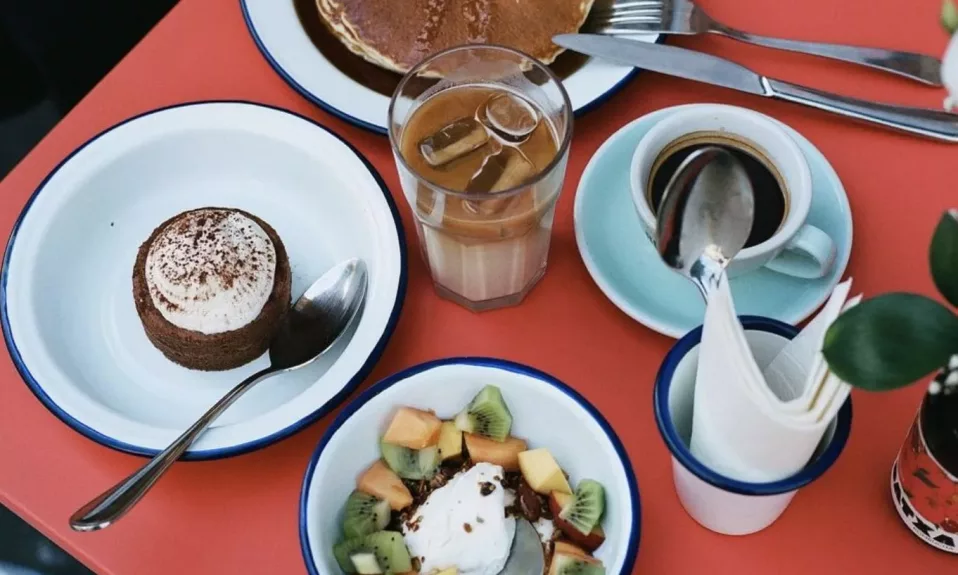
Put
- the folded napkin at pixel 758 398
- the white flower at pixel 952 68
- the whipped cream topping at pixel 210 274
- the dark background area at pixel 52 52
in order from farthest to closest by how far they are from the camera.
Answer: the dark background area at pixel 52 52 < the whipped cream topping at pixel 210 274 < the folded napkin at pixel 758 398 < the white flower at pixel 952 68

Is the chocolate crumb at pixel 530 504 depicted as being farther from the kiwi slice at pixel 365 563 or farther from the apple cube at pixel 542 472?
the kiwi slice at pixel 365 563

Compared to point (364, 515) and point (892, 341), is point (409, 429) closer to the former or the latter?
point (364, 515)

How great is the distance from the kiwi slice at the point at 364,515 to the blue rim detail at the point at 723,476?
0.28m

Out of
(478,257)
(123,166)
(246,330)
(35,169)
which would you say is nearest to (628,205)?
(478,257)

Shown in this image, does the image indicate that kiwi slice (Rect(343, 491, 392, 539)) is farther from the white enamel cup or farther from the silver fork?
the silver fork

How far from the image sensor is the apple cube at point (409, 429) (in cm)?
86

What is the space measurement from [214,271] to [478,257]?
29 cm

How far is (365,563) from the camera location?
805 mm

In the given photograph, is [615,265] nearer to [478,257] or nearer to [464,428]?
[478,257]

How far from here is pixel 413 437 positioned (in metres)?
0.86

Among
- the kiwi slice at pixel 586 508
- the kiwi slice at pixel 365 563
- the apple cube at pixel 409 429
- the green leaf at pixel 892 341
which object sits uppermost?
the green leaf at pixel 892 341

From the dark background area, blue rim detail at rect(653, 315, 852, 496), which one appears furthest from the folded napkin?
the dark background area

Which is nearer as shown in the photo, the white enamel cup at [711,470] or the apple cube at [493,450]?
the white enamel cup at [711,470]

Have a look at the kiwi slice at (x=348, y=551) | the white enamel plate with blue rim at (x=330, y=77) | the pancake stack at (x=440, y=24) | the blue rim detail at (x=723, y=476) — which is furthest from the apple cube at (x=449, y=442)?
the pancake stack at (x=440, y=24)
